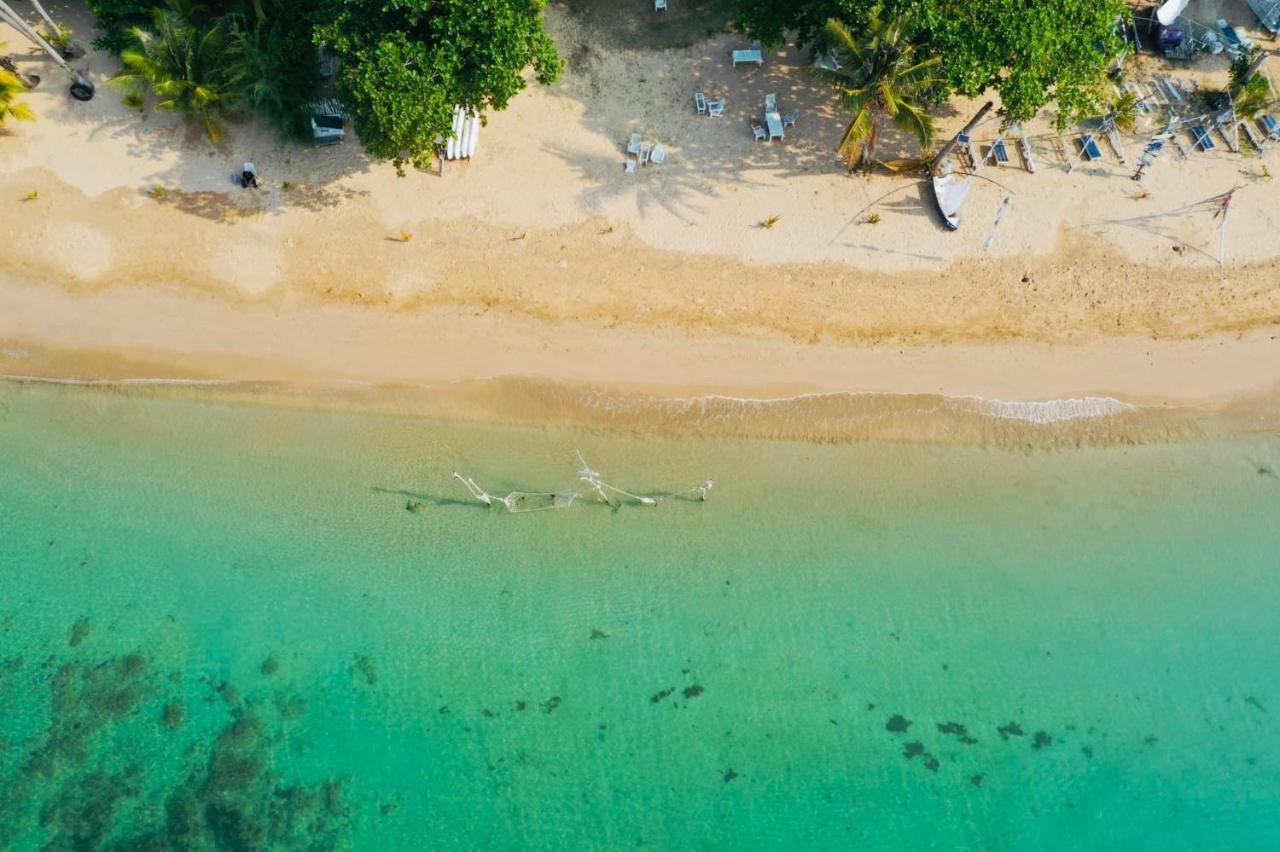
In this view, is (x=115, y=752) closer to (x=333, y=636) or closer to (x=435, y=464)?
(x=333, y=636)

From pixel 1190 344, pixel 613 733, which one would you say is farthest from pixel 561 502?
pixel 1190 344

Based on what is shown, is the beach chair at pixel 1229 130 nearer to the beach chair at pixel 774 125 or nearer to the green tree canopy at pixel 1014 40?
the green tree canopy at pixel 1014 40

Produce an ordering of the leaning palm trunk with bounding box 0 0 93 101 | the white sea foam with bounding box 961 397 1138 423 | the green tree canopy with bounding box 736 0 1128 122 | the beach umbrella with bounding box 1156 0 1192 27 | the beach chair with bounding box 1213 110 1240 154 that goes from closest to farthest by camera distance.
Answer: the green tree canopy with bounding box 736 0 1128 122, the white sea foam with bounding box 961 397 1138 423, the leaning palm trunk with bounding box 0 0 93 101, the beach chair with bounding box 1213 110 1240 154, the beach umbrella with bounding box 1156 0 1192 27

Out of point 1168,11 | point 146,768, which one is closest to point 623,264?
point 1168,11

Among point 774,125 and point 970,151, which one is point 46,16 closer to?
point 774,125

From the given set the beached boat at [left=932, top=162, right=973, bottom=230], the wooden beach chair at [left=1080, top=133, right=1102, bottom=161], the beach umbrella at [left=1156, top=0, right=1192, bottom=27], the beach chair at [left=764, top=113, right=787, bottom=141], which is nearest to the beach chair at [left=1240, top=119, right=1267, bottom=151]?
the beach umbrella at [left=1156, top=0, right=1192, bottom=27]

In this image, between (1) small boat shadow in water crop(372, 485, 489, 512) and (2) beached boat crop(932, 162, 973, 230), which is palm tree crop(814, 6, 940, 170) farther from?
(1) small boat shadow in water crop(372, 485, 489, 512)
